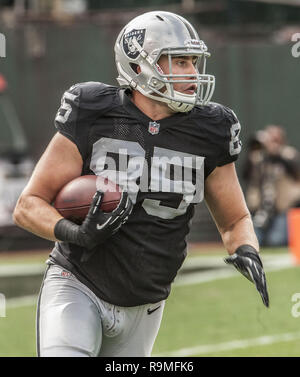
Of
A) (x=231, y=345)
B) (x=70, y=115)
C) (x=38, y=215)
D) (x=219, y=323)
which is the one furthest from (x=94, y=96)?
(x=219, y=323)

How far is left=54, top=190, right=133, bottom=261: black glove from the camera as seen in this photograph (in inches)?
150

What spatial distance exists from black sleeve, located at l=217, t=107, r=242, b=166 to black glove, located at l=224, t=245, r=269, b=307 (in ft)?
1.29

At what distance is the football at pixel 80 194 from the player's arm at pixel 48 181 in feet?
0.13

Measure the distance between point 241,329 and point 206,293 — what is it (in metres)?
1.60

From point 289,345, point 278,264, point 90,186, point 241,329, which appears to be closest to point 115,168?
point 90,186

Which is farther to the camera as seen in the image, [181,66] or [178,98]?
[181,66]

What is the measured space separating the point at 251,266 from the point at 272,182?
8420mm

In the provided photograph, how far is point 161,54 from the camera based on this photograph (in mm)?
4168

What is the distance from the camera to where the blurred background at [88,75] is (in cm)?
1239

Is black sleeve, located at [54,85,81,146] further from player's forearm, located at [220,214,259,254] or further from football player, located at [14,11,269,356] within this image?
player's forearm, located at [220,214,259,254]

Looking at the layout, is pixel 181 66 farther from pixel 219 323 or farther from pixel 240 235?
pixel 219 323

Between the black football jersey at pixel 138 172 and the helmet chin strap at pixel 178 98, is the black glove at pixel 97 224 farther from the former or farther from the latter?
the helmet chin strap at pixel 178 98

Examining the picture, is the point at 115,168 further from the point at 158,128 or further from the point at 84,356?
the point at 84,356

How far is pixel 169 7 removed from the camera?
13.6 m
